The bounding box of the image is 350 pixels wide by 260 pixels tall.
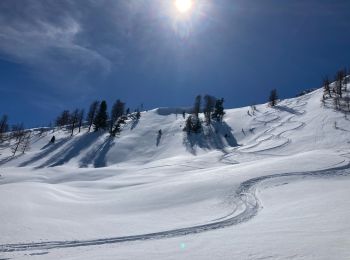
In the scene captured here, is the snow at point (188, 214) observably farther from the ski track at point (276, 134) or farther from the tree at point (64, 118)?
the tree at point (64, 118)

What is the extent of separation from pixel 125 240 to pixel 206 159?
4460cm

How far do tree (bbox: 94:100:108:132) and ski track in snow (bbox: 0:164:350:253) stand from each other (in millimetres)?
74925

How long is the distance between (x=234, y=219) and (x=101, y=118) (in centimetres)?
8415

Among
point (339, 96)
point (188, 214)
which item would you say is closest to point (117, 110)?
point (339, 96)

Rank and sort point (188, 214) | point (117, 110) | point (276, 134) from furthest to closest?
1. point (117, 110)
2. point (276, 134)
3. point (188, 214)

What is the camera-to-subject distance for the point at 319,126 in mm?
72438

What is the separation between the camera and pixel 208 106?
108 meters

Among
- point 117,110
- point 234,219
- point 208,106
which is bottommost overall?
point 234,219

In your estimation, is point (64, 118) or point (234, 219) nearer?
point (234, 219)

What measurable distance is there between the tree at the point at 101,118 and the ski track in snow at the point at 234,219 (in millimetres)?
74925

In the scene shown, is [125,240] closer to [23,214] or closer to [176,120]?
[23,214]

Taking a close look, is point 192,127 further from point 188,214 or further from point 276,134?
point 188,214

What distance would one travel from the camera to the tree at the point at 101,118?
9600cm

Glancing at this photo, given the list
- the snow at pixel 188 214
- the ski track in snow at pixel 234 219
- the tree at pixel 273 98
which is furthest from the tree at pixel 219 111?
the ski track in snow at pixel 234 219
